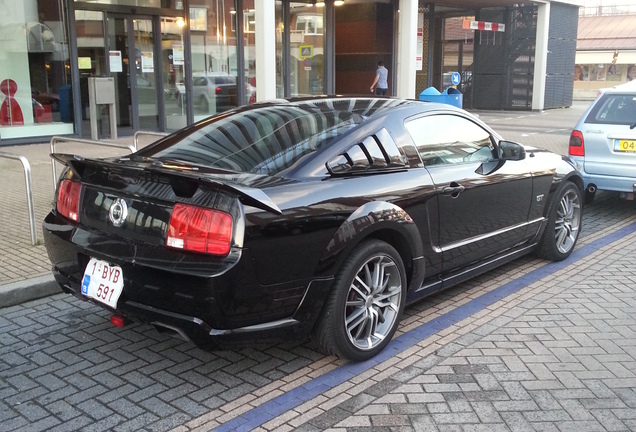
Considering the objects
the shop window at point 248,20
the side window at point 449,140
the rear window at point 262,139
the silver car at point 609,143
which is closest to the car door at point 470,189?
the side window at point 449,140

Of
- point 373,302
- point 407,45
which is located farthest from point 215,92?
point 373,302

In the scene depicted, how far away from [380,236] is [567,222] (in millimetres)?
3017

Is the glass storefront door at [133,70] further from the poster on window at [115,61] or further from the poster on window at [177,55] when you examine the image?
the poster on window at [177,55]

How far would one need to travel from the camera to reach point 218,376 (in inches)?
154

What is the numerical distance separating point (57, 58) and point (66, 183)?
35.6 feet

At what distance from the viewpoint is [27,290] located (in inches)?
203

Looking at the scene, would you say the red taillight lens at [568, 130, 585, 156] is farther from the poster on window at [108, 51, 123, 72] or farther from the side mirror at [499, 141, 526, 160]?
the poster on window at [108, 51, 123, 72]

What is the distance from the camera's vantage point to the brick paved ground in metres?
3.41

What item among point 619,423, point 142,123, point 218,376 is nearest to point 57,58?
point 142,123

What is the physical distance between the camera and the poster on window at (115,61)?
47.9 feet

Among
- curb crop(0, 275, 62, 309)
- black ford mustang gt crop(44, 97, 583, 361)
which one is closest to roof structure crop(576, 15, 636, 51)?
black ford mustang gt crop(44, 97, 583, 361)

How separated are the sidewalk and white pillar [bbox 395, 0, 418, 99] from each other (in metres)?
10.9

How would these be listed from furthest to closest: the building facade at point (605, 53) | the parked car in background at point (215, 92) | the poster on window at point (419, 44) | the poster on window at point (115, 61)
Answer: the building facade at point (605, 53) < the poster on window at point (419, 44) < the parked car in background at point (215, 92) < the poster on window at point (115, 61)

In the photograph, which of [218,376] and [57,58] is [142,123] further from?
[218,376]
